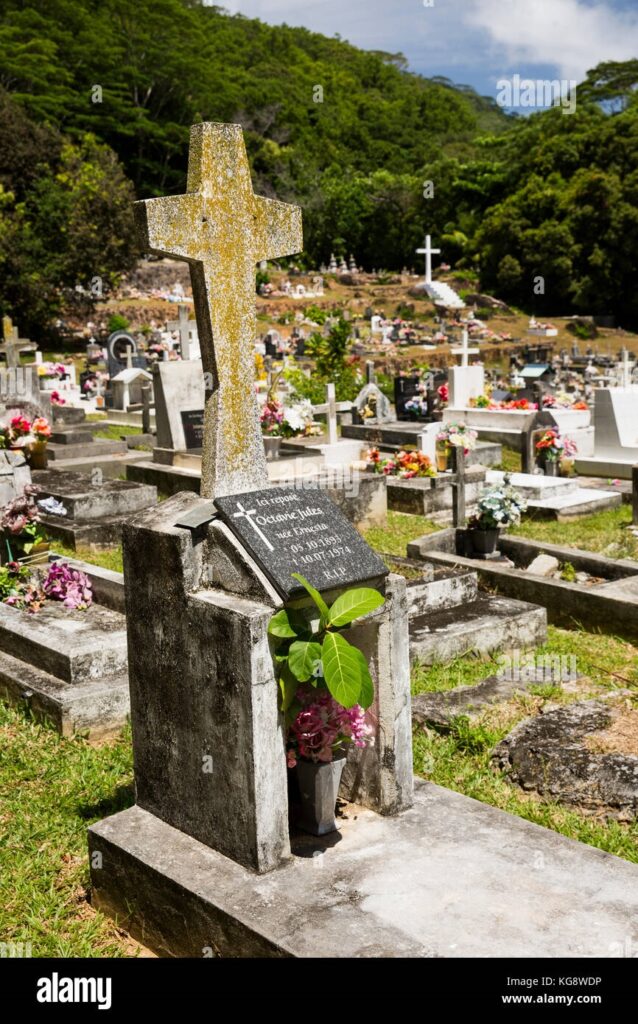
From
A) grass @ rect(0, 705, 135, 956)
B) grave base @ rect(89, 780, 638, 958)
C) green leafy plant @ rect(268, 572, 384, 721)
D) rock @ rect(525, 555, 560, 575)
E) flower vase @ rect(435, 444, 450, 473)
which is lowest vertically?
grass @ rect(0, 705, 135, 956)

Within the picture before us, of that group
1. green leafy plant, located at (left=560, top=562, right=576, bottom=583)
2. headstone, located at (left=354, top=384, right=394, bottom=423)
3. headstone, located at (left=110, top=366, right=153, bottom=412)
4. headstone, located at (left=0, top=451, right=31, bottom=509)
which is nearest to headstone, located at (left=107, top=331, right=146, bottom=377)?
headstone, located at (left=110, top=366, right=153, bottom=412)

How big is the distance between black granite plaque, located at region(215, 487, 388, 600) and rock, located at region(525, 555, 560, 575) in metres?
4.39

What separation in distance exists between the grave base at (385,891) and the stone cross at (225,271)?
4.32ft

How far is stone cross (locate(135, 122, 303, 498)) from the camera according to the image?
3.84m

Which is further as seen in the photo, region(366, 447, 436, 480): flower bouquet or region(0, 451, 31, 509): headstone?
region(366, 447, 436, 480): flower bouquet

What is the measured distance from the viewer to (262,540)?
140 inches

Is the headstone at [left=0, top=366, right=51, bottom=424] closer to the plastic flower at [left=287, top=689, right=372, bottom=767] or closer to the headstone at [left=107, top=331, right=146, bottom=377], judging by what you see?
the headstone at [left=107, top=331, right=146, bottom=377]

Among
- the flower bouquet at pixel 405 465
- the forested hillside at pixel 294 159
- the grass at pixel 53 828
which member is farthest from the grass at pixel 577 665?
the forested hillside at pixel 294 159

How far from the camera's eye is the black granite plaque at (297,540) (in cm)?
349

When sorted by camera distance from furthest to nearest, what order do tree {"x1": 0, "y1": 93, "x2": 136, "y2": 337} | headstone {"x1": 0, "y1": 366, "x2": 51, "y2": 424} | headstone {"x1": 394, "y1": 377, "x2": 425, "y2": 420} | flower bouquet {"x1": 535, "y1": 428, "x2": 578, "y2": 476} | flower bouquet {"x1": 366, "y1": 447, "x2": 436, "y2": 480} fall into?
1. tree {"x1": 0, "y1": 93, "x2": 136, "y2": 337}
2. headstone {"x1": 394, "y1": 377, "x2": 425, "y2": 420}
3. headstone {"x1": 0, "y1": 366, "x2": 51, "y2": 424}
4. flower bouquet {"x1": 535, "y1": 428, "x2": 578, "y2": 476}
5. flower bouquet {"x1": 366, "y1": 447, "x2": 436, "y2": 480}
